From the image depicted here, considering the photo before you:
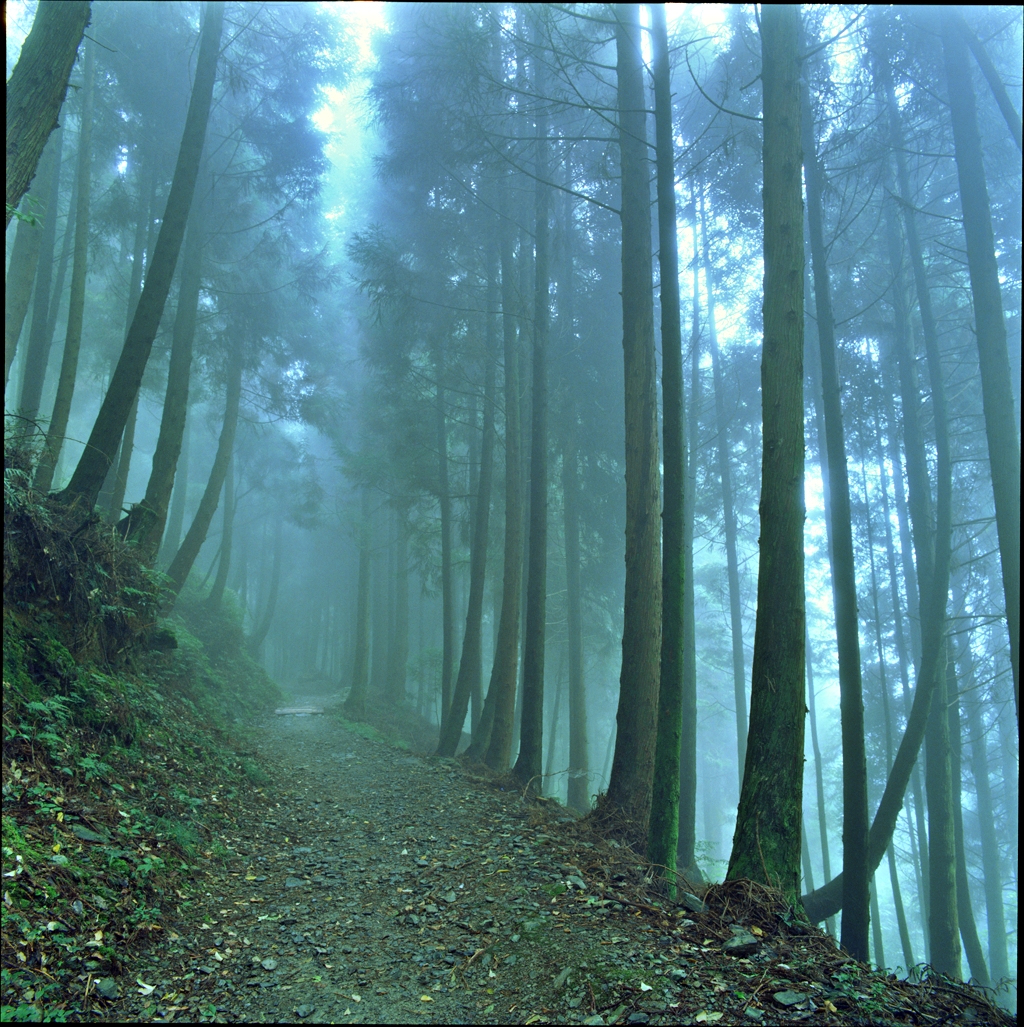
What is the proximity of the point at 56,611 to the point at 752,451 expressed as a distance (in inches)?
633

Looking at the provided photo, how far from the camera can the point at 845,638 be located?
24.4 feet

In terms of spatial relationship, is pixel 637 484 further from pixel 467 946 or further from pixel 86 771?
pixel 86 771

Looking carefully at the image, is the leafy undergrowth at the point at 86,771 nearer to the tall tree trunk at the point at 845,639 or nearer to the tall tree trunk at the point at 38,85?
the tall tree trunk at the point at 38,85

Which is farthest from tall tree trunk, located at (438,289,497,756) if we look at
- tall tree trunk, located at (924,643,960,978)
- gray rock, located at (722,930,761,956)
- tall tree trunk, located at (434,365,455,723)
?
gray rock, located at (722,930,761,956)

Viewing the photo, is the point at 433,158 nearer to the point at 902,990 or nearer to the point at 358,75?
the point at 358,75

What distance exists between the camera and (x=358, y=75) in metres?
12.8

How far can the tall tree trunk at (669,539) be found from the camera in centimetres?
514

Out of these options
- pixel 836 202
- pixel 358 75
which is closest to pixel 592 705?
pixel 836 202

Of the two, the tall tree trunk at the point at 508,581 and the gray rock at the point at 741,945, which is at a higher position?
the tall tree trunk at the point at 508,581

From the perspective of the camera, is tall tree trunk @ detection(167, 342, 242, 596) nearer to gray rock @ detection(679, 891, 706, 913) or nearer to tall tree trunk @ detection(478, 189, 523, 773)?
tall tree trunk @ detection(478, 189, 523, 773)

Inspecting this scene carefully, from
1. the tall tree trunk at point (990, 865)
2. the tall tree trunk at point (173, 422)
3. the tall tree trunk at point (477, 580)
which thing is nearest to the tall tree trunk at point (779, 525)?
the tall tree trunk at point (477, 580)

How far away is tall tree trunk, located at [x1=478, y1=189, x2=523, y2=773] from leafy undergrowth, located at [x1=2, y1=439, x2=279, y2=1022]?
392 centimetres

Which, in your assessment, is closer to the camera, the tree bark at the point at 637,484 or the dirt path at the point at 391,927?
the dirt path at the point at 391,927

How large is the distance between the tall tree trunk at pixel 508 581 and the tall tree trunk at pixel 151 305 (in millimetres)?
5075
